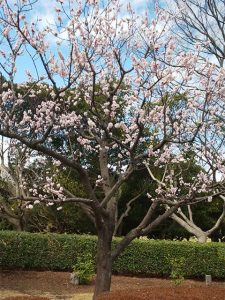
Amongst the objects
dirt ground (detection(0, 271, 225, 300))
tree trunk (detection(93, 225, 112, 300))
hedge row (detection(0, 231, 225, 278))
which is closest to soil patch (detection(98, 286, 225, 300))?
tree trunk (detection(93, 225, 112, 300))

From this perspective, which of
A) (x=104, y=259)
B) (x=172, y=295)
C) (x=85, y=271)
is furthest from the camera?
(x=85, y=271)

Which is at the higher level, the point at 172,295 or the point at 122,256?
the point at 122,256

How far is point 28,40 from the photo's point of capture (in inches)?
237

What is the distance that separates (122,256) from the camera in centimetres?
1315

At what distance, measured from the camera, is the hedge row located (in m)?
13.0

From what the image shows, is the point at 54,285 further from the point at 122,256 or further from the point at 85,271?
the point at 122,256

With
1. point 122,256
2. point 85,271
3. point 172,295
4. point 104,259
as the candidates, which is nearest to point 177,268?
point 122,256

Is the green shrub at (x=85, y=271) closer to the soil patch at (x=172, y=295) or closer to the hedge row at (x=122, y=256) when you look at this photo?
the hedge row at (x=122, y=256)

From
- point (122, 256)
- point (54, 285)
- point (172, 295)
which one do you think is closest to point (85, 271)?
point (54, 285)

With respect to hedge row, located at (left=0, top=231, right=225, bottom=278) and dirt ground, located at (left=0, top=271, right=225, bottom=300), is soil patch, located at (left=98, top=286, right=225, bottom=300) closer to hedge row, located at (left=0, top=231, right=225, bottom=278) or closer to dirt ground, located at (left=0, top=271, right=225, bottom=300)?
dirt ground, located at (left=0, top=271, right=225, bottom=300)

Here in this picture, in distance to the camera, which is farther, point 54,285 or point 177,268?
point 177,268

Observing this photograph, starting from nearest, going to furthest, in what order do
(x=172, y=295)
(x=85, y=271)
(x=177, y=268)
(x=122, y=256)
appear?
(x=172, y=295)
(x=85, y=271)
(x=177, y=268)
(x=122, y=256)

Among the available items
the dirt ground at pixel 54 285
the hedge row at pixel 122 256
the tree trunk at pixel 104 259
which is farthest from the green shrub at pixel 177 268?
the tree trunk at pixel 104 259

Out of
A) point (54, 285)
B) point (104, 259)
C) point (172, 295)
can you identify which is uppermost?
point (104, 259)
